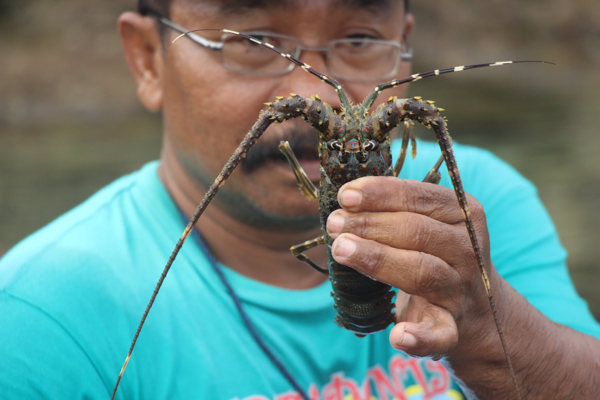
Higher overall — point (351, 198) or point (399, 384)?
point (351, 198)

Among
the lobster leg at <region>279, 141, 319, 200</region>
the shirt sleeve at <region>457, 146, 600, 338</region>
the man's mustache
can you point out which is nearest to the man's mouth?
the man's mustache

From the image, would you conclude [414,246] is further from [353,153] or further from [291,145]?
[291,145]

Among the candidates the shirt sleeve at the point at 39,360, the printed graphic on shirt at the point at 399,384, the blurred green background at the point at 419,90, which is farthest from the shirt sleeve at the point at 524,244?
the blurred green background at the point at 419,90

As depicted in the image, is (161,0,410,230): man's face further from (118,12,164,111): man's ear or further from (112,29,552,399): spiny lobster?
(112,29,552,399): spiny lobster

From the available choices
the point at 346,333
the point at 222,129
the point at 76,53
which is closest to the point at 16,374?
the point at 222,129

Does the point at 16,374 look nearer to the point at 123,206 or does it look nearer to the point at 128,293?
the point at 128,293

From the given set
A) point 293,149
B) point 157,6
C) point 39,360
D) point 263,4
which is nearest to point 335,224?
point 293,149

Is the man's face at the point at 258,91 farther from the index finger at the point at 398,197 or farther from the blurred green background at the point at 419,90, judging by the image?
the blurred green background at the point at 419,90
